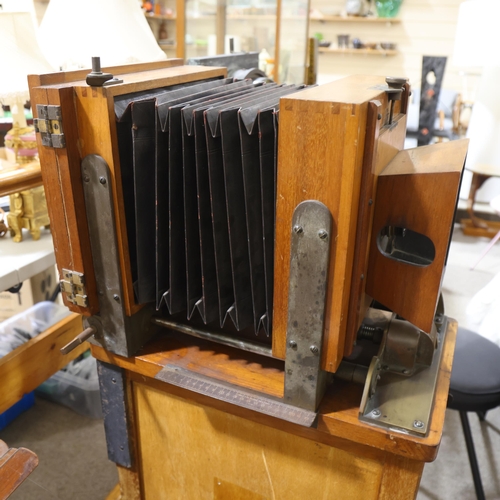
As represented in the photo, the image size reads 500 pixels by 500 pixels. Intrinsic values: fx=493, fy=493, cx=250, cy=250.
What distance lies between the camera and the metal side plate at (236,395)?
72 centimetres

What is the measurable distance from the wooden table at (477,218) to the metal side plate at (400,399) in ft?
9.82

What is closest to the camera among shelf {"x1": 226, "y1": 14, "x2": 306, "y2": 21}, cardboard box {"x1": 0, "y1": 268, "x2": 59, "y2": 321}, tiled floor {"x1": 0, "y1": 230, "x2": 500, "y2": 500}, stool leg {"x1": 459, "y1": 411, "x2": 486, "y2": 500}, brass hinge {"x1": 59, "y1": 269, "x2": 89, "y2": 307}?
brass hinge {"x1": 59, "y1": 269, "x2": 89, "y2": 307}

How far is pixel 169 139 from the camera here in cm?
72

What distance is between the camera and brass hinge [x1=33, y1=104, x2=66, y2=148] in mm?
683

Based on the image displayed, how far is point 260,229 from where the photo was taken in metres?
0.73

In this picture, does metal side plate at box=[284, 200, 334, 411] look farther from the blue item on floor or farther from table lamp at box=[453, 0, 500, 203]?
table lamp at box=[453, 0, 500, 203]

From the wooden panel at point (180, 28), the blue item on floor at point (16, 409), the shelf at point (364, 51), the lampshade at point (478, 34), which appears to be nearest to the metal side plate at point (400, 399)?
the blue item on floor at point (16, 409)

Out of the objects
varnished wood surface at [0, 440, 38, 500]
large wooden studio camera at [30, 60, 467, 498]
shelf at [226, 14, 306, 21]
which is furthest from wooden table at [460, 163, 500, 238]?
varnished wood surface at [0, 440, 38, 500]

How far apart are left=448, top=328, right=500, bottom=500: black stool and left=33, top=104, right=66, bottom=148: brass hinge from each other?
1.01m

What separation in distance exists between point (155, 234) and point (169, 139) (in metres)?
0.16

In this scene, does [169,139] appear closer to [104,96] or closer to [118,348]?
[104,96]

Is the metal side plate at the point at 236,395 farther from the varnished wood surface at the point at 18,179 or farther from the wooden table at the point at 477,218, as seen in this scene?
the wooden table at the point at 477,218

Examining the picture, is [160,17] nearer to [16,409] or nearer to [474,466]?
[16,409]

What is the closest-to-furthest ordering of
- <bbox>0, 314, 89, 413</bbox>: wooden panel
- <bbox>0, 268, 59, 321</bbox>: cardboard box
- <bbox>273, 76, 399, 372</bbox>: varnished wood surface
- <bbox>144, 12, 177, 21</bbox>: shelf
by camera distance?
<bbox>273, 76, 399, 372</bbox>: varnished wood surface < <bbox>0, 314, 89, 413</bbox>: wooden panel < <bbox>0, 268, 59, 321</bbox>: cardboard box < <bbox>144, 12, 177, 21</bbox>: shelf
